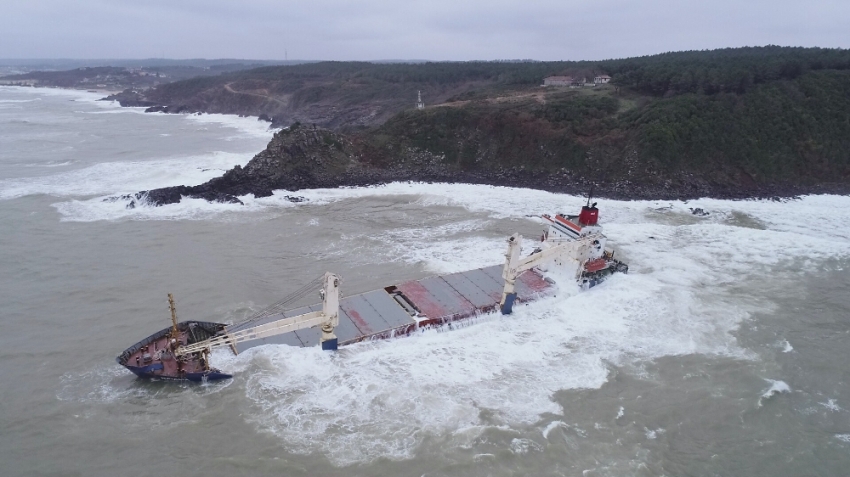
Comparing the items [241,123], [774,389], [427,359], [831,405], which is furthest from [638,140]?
[241,123]

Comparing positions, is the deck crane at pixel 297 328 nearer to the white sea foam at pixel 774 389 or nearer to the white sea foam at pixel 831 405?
the white sea foam at pixel 774 389

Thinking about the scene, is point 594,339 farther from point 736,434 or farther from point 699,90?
point 699,90

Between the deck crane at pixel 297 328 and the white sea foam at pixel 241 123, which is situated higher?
the white sea foam at pixel 241 123

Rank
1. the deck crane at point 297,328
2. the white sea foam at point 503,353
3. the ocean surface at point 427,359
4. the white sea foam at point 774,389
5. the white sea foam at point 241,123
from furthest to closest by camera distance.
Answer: the white sea foam at point 241,123 → the white sea foam at point 774,389 → the deck crane at point 297,328 → the white sea foam at point 503,353 → the ocean surface at point 427,359

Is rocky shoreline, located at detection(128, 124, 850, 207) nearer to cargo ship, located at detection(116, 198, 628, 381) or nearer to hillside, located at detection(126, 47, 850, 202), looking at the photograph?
hillside, located at detection(126, 47, 850, 202)

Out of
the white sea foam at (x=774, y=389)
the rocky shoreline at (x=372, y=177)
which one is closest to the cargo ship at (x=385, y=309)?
the white sea foam at (x=774, y=389)

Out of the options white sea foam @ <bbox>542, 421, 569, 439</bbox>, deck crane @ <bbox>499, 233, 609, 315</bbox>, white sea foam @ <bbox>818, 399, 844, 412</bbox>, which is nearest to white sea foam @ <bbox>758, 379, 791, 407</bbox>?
white sea foam @ <bbox>818, 399, 844, 412</bbox>

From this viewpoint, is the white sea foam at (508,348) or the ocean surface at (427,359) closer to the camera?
the ocean surface at (427,359)
